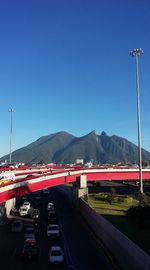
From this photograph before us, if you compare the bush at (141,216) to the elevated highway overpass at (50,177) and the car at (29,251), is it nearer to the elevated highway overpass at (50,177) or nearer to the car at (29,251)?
the car at (29,251)

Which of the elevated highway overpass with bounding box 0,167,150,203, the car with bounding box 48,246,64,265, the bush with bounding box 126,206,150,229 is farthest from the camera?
the elevated highway overpass with bounding box 0,167,150,203

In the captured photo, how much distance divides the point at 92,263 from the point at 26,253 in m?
7.31

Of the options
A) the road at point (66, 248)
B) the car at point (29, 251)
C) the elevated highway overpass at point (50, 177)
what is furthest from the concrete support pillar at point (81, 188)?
the car at point (29, 251)

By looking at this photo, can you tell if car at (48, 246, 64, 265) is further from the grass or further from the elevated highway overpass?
the elevated highway overpass

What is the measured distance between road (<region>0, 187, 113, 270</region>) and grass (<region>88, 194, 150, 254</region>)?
361 cm

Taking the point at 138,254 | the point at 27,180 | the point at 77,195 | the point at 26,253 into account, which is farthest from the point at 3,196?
the point at 77,195

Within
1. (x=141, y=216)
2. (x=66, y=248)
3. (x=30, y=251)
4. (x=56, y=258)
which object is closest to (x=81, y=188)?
(x=66, y=248)

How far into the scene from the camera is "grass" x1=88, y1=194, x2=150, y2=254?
38500mm

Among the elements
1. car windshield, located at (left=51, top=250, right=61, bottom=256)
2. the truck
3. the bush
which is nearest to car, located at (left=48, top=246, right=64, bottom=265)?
car windshield, located at (left=51, top=250, right=61, bottom=256)

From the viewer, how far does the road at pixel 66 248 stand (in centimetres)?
3884

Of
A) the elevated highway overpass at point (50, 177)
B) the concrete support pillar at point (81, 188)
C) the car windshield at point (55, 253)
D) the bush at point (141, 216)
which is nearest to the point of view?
the car windshield at point (55, 253)

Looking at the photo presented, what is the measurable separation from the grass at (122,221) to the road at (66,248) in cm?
361

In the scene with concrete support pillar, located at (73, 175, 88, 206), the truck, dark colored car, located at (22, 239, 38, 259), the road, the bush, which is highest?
A: the truck

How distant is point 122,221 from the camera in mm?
51688
